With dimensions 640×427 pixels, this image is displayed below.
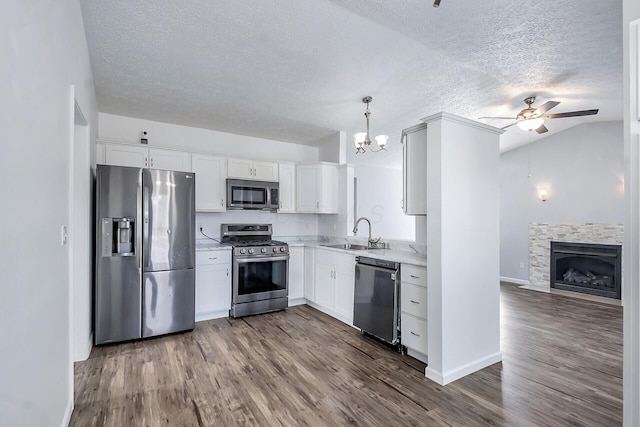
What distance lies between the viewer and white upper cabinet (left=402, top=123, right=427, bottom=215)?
9.36ft

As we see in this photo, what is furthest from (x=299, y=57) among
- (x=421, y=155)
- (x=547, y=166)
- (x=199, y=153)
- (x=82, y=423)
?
(x=547, y=166)

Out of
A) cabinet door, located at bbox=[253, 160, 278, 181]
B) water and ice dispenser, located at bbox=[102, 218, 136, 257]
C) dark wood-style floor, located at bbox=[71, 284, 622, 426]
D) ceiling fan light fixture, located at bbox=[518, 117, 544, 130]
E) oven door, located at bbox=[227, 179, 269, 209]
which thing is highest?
ceiling fan light fixture, located at bbox=[518, 117, 544, 130]

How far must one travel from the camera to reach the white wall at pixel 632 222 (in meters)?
1.29

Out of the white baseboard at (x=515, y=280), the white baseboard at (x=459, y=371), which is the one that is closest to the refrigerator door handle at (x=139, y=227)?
the white baseboard at (x=459, y=371)

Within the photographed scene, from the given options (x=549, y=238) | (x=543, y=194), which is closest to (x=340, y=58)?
(x=543, y=194)

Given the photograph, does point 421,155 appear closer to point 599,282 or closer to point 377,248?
point 377,248

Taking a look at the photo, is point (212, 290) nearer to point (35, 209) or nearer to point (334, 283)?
point (334, 283)

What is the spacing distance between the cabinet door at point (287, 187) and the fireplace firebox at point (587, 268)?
5.06 metres

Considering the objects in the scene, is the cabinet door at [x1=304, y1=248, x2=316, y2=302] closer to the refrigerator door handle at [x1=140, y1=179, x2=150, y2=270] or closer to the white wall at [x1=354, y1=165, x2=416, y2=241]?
the white wall at [x1=354, y1=165, x2=416, y2=241]

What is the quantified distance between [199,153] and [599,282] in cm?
688

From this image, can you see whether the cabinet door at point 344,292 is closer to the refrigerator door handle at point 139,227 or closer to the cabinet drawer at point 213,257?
the cabinet drawer at point 213,257

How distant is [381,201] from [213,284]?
413 cm

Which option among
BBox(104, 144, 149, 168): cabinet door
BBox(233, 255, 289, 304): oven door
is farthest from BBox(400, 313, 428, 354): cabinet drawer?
BBox(104, 144, 149, 168): cabinet door

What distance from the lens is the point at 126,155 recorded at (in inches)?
146
